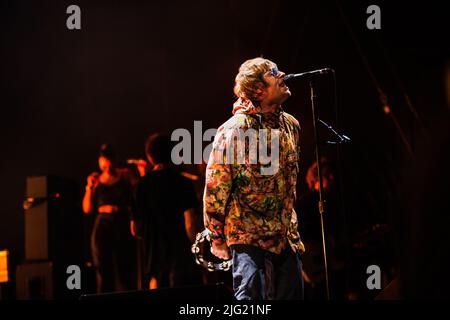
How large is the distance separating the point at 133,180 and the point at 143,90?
1.33 meters

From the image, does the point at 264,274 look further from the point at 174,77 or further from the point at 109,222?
the point at 174,77

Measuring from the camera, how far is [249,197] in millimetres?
3061

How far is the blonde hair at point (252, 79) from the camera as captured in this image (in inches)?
125

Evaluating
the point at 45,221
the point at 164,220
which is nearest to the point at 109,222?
the point at 45,221

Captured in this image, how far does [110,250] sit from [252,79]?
3.81m

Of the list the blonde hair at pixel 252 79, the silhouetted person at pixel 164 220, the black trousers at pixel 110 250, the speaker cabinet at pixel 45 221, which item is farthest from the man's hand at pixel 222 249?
the black trousers at pixel 110 250

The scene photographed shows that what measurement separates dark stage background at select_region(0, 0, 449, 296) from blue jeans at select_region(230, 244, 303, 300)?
11.9 feet

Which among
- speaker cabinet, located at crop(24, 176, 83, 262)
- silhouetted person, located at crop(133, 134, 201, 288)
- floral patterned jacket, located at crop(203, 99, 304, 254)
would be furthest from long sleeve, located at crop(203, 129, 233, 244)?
speaker cabinet, located at crop(24, 176, 83, 262)

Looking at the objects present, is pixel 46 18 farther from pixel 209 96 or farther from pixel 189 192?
pixel 189 192

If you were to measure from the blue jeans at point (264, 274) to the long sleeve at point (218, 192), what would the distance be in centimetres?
12

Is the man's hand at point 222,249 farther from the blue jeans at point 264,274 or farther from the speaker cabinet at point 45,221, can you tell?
the speaker cabinet at point 45,221

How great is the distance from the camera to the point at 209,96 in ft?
24.3
